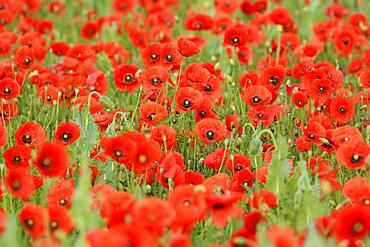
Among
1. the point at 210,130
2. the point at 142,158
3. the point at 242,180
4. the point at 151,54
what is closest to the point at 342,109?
the point at 210,130

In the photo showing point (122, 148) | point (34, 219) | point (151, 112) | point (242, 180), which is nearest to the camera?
point (34, 219)

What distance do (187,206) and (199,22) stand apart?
2671mm

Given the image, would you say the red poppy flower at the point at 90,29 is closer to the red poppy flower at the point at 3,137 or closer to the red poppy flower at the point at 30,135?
the red poppy flower at the point at 30,135

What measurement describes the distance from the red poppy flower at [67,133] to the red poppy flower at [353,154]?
1.07 m

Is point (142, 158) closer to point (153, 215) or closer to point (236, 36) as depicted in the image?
point (153, 215)

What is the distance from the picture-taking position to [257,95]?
12.9ft

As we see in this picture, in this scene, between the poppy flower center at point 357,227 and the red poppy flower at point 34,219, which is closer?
the poppy flower center at point 357,227

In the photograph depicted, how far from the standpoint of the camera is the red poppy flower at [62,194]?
2986 mm

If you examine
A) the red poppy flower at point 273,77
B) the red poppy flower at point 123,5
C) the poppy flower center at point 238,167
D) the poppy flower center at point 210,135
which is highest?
the red poppy flower at point 123,5

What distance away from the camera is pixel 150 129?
149 inches

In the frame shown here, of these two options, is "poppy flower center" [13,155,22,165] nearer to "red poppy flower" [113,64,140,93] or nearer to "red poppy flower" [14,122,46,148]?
"red poppy flower" [14,122,46,148]

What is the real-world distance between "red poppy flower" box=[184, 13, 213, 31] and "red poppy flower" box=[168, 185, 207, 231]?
249 centimetres

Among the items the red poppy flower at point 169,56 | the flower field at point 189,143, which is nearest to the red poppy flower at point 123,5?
the flower field at point 189,143

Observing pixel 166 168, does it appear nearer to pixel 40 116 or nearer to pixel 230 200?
pixel 230 200
